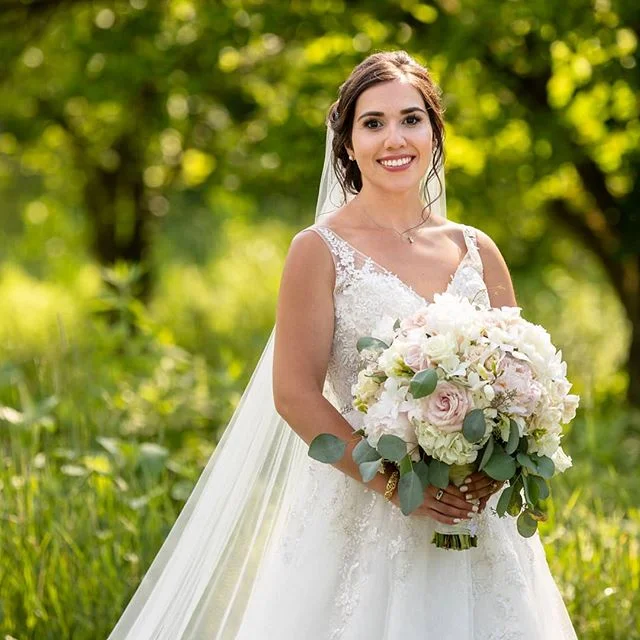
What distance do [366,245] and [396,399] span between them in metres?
0.57

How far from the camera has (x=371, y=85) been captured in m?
3.02

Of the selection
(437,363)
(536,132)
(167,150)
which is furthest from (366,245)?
(167,150)

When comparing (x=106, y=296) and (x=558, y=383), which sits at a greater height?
(x=106, y=296)

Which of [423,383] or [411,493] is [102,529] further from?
[423,383]


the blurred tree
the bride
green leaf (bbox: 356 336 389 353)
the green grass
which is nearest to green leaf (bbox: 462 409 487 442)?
the bride

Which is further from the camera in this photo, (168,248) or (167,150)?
(168,248)

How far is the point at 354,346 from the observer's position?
294 cm

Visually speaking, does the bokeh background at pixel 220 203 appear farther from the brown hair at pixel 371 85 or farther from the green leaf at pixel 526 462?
the green leaf at pixel 526 462

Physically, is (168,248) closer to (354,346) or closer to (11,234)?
(11,234)

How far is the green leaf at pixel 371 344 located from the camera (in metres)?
2.72

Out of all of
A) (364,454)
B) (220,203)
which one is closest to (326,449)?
(364,454)

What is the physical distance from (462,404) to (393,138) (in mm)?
804

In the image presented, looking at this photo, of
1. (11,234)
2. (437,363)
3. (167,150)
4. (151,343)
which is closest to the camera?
(437,363)

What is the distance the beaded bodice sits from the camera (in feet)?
9.59
